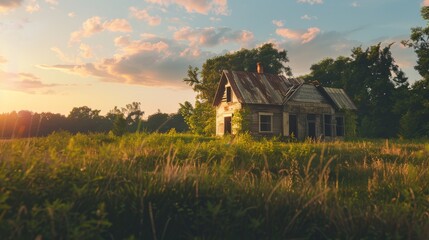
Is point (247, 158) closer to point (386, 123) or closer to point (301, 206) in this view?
point (301, 206)

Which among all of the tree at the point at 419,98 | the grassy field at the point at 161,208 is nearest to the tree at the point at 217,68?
the tree at the point at 419,98

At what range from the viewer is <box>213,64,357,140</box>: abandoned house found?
→ 27031 mm

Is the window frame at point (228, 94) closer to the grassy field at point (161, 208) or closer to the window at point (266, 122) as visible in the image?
the window at point (266, 122)

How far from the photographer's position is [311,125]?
2955cm

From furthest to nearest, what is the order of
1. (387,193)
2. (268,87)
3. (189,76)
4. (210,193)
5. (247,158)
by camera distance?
(189,76)
(268,87)
(247,158)
(387,193)
(210,193)

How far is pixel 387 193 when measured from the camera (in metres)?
6.70

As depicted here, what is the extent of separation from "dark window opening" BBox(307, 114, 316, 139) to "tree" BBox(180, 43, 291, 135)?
11.9m

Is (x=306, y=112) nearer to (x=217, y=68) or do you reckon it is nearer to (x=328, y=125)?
(x=328, y=125)

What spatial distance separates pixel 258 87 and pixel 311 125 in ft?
17.8

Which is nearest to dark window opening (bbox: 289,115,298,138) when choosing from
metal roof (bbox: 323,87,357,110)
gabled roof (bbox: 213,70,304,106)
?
gabled roof (bbox: 213,70,304,106)

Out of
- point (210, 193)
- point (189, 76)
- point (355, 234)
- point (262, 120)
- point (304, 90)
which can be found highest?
point (189, 76)

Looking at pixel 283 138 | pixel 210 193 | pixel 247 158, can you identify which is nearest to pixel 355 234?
pixel 210 193

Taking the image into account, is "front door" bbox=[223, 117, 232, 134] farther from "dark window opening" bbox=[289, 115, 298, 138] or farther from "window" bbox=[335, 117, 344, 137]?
"window" bbox=[335, 117, 344, 137]

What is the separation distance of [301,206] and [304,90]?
82.2ft
